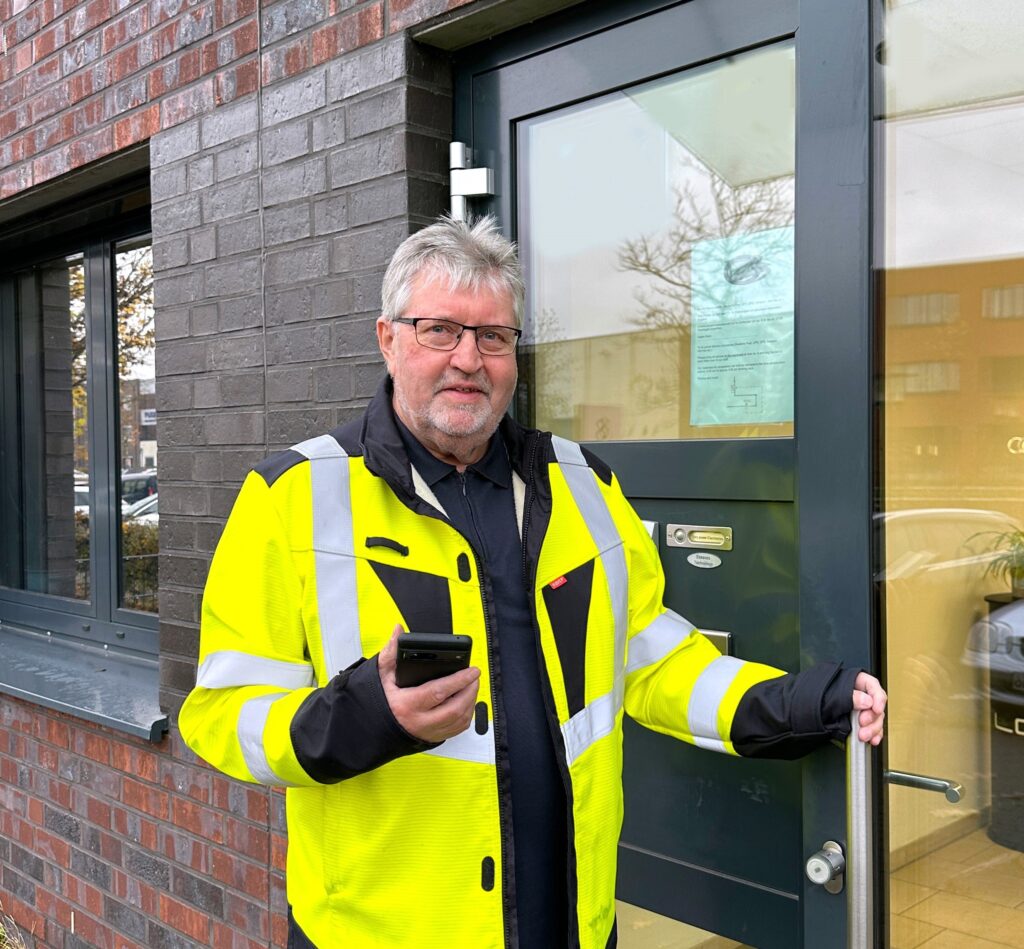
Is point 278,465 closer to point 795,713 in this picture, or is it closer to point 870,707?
point 795,713

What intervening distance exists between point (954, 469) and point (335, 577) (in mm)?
1117

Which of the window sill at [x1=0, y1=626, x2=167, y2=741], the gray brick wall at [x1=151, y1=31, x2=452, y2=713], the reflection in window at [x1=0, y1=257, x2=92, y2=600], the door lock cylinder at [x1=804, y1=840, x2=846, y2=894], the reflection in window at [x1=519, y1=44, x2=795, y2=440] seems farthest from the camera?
the reflection in window at [x1=0, y1=257, x2=92, y2=600]

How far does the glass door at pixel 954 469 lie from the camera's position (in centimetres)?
192

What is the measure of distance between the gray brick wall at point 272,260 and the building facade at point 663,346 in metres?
0.01

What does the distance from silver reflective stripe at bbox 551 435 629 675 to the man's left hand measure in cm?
44

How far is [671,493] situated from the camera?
2.46 m

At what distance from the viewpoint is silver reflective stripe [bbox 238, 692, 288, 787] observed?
5.98 feet

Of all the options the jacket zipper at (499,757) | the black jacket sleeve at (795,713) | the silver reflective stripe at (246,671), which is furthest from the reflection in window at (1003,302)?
the silver reflective stripe at (246,671)

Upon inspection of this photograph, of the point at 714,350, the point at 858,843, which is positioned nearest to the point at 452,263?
the point at 714,350

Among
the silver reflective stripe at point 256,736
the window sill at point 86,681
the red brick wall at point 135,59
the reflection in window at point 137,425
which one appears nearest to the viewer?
the silver reflective stripe at point 256,736

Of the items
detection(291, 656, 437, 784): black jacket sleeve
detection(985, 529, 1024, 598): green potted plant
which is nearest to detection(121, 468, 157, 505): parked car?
Result: detection(291, 656, 437, 784): black jacket sleeve

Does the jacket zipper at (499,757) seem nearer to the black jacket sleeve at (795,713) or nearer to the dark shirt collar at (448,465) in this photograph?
the dark shirt collar at (448,465)

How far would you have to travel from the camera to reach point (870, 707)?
191 centimetres

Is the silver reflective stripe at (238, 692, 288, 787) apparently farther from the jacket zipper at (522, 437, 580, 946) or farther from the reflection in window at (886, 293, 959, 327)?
the reflection in window at (886, 293, 959, 327)
